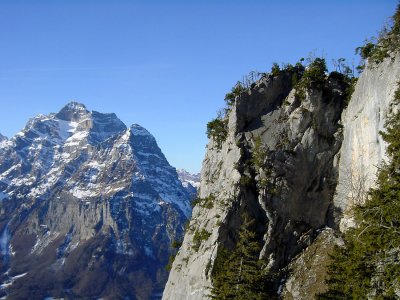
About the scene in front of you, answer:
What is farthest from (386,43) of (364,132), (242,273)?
(242,273)

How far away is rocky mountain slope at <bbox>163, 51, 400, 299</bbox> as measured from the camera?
5278 cm

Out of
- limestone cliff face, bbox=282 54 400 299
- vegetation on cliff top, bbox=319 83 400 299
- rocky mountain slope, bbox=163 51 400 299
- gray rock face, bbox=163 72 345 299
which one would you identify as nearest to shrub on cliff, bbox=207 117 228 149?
rocky mountain slope, bbox=163 51 400 299

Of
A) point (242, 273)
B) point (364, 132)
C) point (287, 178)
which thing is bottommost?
point (242, 273)

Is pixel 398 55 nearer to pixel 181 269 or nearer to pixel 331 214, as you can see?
pixel 331 214

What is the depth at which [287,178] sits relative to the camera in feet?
189

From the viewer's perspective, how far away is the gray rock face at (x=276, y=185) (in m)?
55.8

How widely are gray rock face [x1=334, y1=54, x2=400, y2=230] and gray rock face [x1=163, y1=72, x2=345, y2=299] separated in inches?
98.3

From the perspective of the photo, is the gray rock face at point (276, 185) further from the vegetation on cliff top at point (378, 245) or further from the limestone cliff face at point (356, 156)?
the vegetation on cliff top at point (378, 245)

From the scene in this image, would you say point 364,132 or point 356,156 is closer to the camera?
point 364,132

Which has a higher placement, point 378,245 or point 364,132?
point 364,132

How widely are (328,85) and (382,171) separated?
24742mm

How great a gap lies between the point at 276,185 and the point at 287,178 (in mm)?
1819

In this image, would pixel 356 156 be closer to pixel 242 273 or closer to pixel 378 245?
pixel 378 245

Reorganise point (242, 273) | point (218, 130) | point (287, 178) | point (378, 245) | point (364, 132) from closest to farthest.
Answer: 1. point (378, 245)
2. point (242, 273)
3. point (364, 132)
4. point (287, 178)
5. point (218, 130)
